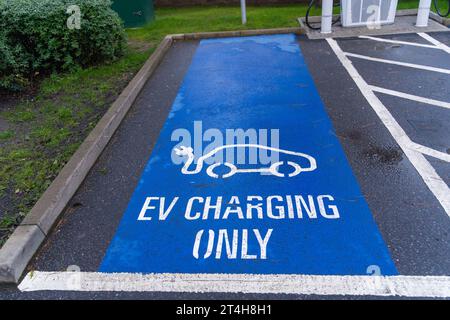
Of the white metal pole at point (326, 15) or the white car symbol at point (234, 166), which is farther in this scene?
Answer: the white metal pole at point (326, 15)

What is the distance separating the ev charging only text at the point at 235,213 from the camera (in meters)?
3.02

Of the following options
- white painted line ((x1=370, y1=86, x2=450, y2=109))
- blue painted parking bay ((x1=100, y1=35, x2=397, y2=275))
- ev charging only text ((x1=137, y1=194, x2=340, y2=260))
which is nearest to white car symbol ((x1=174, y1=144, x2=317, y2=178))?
blue painted parking bay ((x1=100, y1=35, x2=397, y2=275))

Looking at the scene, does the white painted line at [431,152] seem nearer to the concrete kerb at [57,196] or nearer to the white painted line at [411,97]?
the white painted line at [411,97]

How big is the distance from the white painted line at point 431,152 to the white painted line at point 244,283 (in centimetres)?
175

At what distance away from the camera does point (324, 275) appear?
2.73 metres

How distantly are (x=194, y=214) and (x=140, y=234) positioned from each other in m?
0.50

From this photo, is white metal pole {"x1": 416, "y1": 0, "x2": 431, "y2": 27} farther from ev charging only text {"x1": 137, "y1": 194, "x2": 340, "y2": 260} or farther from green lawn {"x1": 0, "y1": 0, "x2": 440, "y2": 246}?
ev charging only text {"x1": 137, "y1": 194, "x2": 340, "y2": 260}

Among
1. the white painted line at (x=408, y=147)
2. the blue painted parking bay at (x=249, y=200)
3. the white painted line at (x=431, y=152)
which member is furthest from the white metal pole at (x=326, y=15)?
the white painted line at (x=431, y=152)

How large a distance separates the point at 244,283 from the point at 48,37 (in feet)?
19.5

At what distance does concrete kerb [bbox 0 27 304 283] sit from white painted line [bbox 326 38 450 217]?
3471 mm

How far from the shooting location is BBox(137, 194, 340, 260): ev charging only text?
9.90ft

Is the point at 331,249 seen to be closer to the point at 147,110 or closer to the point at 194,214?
the point at 194,214

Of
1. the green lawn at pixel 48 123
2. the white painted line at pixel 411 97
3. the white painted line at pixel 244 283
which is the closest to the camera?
the white painted line at pixel 244 283
